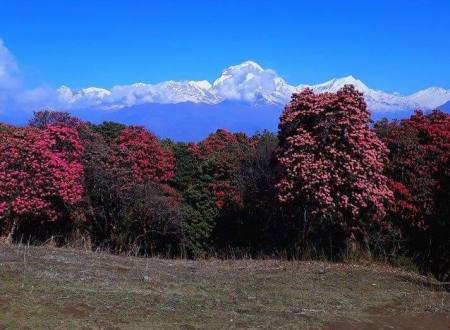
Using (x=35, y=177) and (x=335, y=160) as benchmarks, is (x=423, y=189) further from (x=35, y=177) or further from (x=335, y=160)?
(x=35, y=177)

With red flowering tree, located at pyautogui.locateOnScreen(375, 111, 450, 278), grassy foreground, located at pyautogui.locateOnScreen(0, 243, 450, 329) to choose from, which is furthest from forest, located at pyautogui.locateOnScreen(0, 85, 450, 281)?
grassy foreground, located at pyautogui.locateOnScreen(0, 243, 450, 329)

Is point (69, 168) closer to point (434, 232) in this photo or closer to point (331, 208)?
point (331, 208)

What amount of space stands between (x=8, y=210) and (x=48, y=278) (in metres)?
8.81

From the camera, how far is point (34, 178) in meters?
16.9

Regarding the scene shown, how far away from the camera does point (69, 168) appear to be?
1741cm

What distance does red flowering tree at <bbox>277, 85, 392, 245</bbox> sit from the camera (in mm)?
13273

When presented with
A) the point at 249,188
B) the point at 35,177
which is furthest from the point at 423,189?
the point at 35,177

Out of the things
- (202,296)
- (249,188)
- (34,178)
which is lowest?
(202,296)

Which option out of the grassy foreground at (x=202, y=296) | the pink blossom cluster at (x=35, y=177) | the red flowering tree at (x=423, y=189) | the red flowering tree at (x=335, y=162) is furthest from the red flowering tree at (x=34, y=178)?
the red flowering tree at (x=423, y=189)

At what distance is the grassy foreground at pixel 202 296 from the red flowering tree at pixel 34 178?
445cm

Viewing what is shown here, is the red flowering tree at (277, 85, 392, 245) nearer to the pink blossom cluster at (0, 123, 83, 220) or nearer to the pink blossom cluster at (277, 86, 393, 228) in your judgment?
the pink blossom cluster at (277, 86, 393, 228)

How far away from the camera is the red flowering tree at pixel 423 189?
13828 mm

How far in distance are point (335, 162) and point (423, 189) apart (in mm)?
2296

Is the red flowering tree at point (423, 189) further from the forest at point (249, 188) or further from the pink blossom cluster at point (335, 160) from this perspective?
the pink blossom cluster at point (335, 160)
